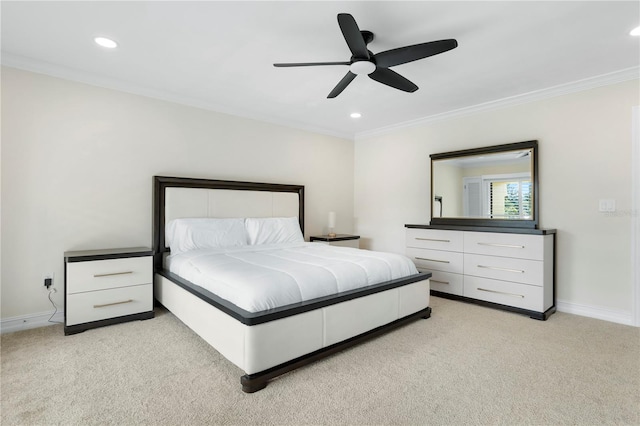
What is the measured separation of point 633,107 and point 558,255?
5.06ft

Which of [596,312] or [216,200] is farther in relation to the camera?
[216,200]

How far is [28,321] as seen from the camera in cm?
287

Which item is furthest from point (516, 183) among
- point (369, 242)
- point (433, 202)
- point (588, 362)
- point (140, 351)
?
point (140, 351)

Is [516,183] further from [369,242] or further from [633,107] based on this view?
[369,242]

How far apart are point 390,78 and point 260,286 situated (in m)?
1.86

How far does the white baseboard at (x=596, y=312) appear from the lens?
303 centimetres

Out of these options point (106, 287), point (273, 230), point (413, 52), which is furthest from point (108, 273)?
point (413, 52)

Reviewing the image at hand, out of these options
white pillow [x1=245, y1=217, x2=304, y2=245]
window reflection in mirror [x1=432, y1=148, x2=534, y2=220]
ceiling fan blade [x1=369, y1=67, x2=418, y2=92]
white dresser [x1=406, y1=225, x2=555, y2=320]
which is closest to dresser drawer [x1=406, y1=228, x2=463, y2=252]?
white dresser [x1=406, y1=225, x2=555, y2=320]

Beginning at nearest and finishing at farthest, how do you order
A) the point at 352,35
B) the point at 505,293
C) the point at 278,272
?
the point at 352,35, the point at 278,272, the point at 505,293

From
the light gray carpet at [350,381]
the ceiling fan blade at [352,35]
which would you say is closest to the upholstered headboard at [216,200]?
the light gray carpet at [350,381]

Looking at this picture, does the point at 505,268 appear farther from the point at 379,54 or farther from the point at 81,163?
the point at 81,163

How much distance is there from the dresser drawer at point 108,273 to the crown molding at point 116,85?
69.6 inches

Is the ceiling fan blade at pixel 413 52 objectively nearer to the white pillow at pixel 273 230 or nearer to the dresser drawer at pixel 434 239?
the dresser drawer at pixel 434 239

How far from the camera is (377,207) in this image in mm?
5270
